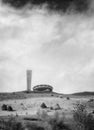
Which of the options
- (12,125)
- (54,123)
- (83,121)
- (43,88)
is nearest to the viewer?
(12,125)

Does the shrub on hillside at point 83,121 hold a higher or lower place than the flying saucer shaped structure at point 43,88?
lower

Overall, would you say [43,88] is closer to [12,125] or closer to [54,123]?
[54,123]

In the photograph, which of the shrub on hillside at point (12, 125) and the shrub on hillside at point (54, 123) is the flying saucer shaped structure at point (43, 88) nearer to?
the shrub on hillside at point (54, 123)

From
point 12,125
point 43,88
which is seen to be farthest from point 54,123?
point 43,88

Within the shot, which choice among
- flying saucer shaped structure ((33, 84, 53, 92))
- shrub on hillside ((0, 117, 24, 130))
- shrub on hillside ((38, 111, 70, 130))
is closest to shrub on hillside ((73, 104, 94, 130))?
shrub on hillside ((38, 111, 70, 130))

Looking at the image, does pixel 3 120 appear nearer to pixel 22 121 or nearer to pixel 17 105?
pixel 22 121

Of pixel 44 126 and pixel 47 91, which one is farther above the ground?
pixel 47 91

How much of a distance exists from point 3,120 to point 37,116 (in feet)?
22.6

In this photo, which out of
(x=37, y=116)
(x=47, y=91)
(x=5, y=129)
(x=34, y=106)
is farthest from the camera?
(x=47, y=91)

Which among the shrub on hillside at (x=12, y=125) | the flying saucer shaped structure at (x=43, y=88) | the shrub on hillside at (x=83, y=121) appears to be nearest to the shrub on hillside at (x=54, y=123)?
the shrub on hillside at (x=83, y=121)

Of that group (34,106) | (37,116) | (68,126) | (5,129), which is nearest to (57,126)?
(68,126)

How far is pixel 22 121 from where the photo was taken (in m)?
44.4

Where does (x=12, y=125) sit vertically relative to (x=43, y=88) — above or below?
below

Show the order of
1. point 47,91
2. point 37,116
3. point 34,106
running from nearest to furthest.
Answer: point 37,116
point 34,106
point 47,91
